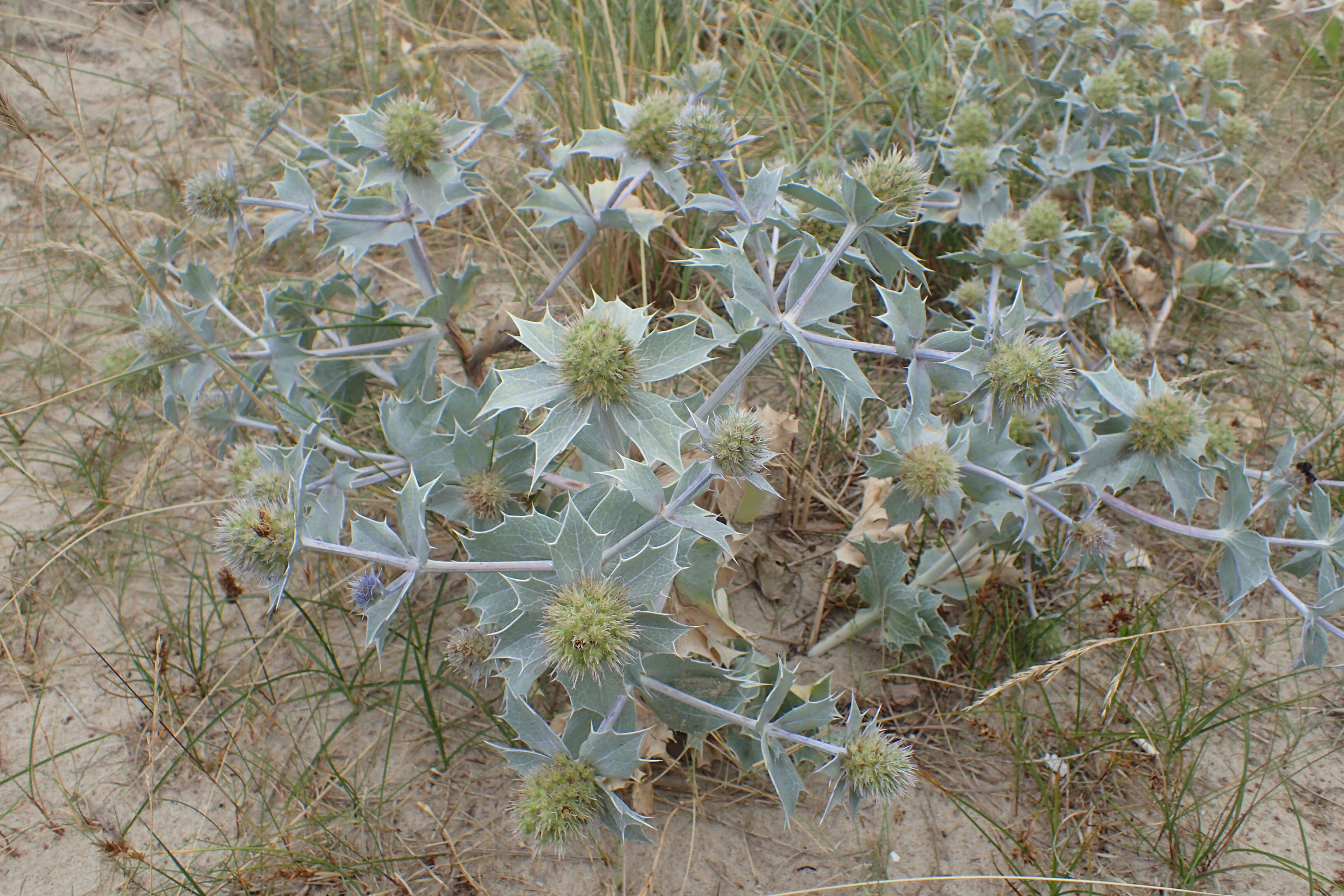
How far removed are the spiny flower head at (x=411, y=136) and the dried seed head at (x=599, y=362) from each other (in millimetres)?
672

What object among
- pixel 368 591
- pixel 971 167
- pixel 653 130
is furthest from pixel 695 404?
pixel 971 167

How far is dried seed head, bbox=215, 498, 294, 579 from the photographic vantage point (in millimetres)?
1480

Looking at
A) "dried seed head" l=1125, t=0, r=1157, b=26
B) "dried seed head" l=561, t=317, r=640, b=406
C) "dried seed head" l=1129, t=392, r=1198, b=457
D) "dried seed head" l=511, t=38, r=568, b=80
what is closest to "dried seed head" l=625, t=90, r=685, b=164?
"dried seed head" l=561, t=317, r=640, b=406

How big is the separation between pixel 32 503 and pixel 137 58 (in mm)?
2812

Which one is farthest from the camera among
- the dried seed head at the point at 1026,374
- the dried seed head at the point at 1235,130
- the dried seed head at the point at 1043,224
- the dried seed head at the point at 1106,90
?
the dried seed head at the point at 1235,130

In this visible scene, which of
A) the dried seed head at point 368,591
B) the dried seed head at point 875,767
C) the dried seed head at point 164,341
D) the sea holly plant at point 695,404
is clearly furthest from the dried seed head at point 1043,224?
the dried seed head at point 164,341

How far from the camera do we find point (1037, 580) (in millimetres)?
2143

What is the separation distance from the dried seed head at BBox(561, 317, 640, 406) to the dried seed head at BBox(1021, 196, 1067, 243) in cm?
152

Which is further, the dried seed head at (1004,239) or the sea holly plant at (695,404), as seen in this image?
the dried seed head at (1004,239)

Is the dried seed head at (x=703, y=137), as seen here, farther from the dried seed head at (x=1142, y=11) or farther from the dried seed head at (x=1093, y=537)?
the dried seed head at (x=1142, y=11)

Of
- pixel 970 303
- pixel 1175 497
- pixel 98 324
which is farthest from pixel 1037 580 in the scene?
pixel 98 324

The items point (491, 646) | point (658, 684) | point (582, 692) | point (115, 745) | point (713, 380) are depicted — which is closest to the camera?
point (582, 692)

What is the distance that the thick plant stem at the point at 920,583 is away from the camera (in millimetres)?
2023

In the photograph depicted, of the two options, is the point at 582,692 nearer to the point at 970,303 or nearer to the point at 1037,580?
the point at 1037,580
